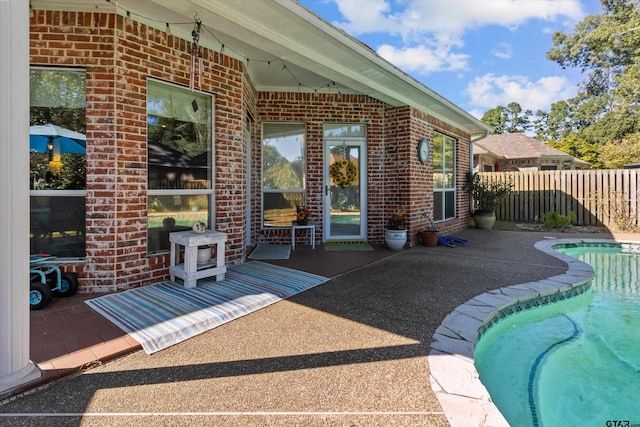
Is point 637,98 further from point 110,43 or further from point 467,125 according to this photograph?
point 110,43

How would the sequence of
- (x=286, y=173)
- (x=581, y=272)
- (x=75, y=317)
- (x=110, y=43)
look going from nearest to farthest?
(x=75, y=317) < (x=110, y=43) < (x=581, y=272) < (x=286, y=173)

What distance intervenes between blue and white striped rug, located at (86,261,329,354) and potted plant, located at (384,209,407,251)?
7.34 feet

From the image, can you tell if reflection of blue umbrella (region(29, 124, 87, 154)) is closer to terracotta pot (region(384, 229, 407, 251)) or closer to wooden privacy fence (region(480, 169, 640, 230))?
terracotta pot (region(384, 229, 407, 251))

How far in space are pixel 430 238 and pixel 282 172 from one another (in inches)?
129

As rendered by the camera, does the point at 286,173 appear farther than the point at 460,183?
No

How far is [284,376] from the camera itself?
6.45 ft

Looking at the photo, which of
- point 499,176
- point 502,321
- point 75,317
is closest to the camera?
point 75,317

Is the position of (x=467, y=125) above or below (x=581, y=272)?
Result: above

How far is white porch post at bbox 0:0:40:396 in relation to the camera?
5.64ft

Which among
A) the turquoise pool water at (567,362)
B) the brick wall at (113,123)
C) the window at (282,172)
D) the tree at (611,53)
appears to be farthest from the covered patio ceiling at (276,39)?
the tree at (611,53)

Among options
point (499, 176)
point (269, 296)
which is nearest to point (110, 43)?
point (269, 296)

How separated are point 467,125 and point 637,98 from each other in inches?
482

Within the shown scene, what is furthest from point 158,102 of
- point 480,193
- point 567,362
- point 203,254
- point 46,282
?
point 480,193

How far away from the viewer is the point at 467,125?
832 cm
